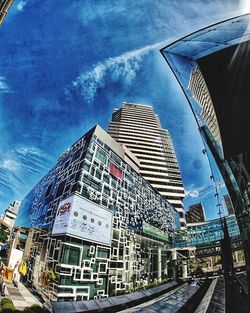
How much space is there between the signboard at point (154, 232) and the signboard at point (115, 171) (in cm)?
416

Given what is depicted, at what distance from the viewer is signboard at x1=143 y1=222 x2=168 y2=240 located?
12461 millimetres

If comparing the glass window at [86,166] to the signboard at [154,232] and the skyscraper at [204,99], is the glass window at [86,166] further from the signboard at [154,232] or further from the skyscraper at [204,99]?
the signboard at [154,232]

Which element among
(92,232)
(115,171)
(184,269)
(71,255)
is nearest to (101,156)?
(115,171)

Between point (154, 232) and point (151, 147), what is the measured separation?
38042mm

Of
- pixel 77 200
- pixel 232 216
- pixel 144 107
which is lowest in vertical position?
pixel 232 216

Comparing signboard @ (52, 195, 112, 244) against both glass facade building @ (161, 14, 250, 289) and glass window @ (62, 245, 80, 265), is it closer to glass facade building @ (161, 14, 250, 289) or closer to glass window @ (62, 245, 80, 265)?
glass window @ (62, 245, 80, 265)

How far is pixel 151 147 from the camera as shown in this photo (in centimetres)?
5025

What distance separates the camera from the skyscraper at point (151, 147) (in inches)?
1688

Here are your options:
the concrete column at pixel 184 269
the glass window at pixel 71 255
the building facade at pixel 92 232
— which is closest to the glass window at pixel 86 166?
the building facade at pixel 92 232

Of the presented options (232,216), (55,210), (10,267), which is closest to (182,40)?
(232,216)

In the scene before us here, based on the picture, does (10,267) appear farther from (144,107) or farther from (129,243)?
(144,107)

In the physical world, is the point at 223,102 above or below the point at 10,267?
above

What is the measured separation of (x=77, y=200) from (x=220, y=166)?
650 cm

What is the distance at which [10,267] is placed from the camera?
9945 millimetres
